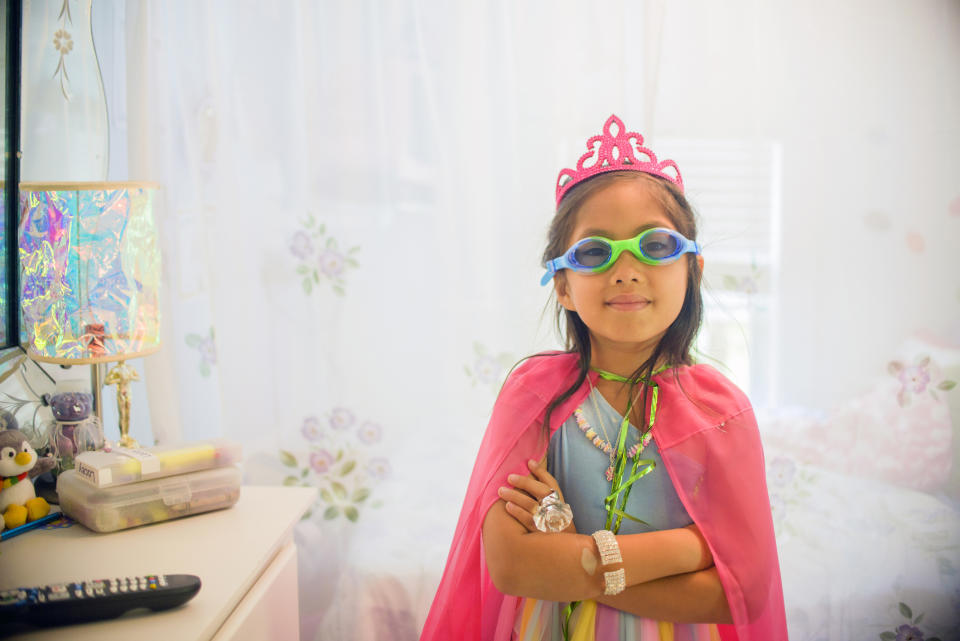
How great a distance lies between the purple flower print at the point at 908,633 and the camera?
1.57 meters

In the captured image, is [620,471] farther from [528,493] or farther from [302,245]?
[302,245]

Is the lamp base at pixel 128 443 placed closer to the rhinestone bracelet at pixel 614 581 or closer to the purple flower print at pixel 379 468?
the purple flower print at pixel 379 468

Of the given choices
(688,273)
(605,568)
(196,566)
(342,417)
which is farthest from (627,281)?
(342,417)

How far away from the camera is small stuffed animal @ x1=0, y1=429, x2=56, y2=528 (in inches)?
44.9

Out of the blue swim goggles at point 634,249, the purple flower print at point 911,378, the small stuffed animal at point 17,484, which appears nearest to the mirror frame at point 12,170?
the small stuffed animal at point 17,484

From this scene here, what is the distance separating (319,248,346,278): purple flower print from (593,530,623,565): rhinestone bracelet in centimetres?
91

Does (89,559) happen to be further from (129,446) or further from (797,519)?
(797,519)

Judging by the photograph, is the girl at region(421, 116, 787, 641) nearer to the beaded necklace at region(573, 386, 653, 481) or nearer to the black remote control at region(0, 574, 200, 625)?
the beaded necklace at region(573, 386, 653, 481)

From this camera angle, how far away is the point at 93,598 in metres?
0.86

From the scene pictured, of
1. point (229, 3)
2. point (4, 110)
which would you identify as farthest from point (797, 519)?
point (4, 110)

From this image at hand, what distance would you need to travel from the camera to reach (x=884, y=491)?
1574 millimetres

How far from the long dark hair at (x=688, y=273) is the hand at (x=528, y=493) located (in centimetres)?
8

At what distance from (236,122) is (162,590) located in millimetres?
1090

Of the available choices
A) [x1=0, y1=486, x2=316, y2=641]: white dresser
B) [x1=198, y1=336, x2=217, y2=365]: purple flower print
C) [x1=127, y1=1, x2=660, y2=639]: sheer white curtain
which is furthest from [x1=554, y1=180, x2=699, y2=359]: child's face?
[x1=198, y1=336, x2=217, y2=365]: purple flower print
